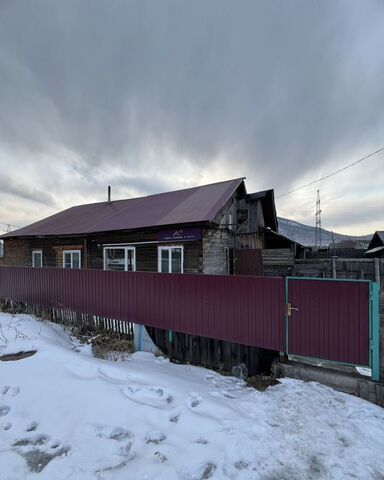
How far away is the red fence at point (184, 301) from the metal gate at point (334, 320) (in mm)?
267

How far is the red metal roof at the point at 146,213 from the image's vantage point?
34.8 feet

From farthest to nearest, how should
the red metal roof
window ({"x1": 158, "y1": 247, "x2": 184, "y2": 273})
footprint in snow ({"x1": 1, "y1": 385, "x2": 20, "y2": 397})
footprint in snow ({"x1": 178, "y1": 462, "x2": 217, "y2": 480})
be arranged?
the red metal roof
window ({"x1": 158, "y1": 247, "x2": 184, "y2": 273})
footprint in snow ({"x1": 1, "y1": 385, "x2": 20, "y2": 397})
footprint in snow ({"x1": 178, "y1": 462, "x2": 217, "y2": 480})

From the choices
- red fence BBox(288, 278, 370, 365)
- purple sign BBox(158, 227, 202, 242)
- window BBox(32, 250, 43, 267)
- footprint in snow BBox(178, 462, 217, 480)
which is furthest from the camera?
window BBox(32, 250, 43, 267)

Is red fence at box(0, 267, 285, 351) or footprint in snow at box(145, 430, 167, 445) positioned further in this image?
red fence at box(0, 267, 285, 351)

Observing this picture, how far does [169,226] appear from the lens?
1023 centimetres

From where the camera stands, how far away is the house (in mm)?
10133

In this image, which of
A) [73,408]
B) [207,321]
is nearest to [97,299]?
[207,321]

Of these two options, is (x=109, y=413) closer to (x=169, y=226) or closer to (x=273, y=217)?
(x=169, y=226)

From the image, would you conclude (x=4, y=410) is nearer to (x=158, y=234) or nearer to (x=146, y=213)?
(x=158, y=234)

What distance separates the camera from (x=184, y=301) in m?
6.09

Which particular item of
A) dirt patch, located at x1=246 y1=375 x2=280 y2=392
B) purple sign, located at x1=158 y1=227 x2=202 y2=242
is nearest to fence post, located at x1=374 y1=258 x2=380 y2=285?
purple sign, located at x1=158 y1=227 x2=202 y2=242

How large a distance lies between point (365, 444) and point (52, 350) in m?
4.98

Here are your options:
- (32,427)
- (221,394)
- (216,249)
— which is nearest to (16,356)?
(32,427)

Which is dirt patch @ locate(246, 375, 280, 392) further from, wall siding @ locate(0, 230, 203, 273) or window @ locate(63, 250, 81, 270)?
window @ locate(63, 250, 81, 270)
